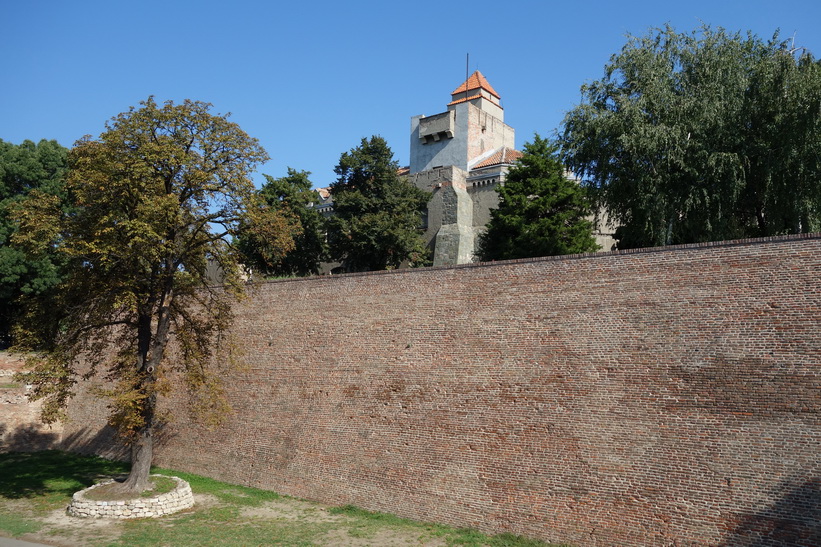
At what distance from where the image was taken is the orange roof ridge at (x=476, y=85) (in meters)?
39.3

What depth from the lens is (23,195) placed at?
84.7ft

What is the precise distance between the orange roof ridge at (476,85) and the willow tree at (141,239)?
1066 inches

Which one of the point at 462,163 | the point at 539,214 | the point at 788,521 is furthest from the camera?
the point at 462,163

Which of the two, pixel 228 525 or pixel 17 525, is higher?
pixel 228 525

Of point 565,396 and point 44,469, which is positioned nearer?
point 565,396

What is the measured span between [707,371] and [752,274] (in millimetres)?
1694

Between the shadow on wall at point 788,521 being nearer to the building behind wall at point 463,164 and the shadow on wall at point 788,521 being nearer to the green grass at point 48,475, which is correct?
the green grass at point 48,475

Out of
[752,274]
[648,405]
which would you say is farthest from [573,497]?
[752,274]

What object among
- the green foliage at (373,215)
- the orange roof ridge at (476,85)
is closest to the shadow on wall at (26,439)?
the green foliage at (373,215)

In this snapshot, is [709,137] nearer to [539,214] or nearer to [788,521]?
[539,214]

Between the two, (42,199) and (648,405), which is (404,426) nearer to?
(648,405)

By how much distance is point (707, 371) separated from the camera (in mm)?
10297

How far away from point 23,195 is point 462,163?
20724mm

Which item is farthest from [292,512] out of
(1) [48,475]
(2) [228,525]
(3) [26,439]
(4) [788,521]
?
(3) [26,439]
